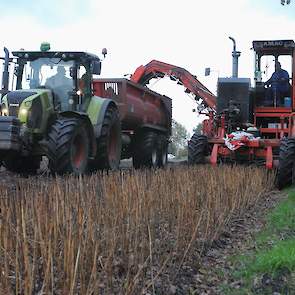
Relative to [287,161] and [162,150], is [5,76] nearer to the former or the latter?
[287,161]

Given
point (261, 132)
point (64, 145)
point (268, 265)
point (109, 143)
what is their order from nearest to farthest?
1. point (268, 265)
2. point (64, 145)
3. point (109, 143)
4. point (261, 132)

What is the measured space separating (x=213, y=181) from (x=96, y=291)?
3.53 m

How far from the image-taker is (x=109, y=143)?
1041cm

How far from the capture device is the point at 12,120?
778 centimetres

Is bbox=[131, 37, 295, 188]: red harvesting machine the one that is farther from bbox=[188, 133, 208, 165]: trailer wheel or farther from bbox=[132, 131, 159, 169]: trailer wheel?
bbox=[132, 131, 159, 169]: trailer wheel

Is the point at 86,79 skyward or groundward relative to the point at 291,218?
skyward

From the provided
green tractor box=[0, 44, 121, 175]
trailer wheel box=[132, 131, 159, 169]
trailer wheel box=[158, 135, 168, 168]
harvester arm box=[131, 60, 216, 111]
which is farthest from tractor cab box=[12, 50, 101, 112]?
harvester arm box=[131, 60, 216, 111]

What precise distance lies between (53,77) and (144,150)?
12.7ft

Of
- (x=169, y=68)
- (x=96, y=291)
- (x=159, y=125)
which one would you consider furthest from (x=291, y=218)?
(x=169, y=68)

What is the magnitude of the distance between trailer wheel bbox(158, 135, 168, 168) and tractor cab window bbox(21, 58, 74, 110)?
15.9 feet

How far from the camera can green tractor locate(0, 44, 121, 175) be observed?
26.6ft

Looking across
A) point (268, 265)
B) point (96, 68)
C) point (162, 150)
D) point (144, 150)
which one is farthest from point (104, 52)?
point (268, 265)

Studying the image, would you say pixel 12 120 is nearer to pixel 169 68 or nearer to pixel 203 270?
pixel 203 270

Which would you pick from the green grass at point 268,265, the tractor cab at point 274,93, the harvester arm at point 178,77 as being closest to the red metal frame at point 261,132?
the tractor cab at point 274,93
